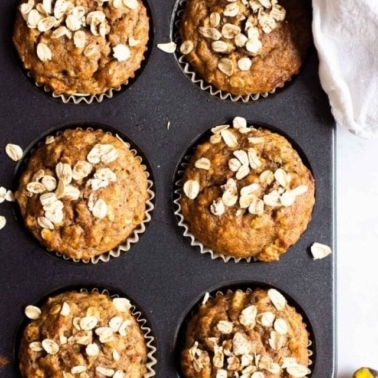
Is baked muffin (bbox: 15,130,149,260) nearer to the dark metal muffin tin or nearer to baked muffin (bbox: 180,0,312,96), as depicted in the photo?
the dark metal muffin tin

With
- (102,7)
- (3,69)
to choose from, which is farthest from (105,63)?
(3,69)

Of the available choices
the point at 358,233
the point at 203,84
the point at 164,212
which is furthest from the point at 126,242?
the point at 358,233

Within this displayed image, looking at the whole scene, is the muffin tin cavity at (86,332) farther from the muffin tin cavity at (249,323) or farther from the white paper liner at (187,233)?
the white paper liner at (187,233)

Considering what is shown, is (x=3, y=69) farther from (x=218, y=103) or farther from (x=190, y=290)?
(x=190, y=290)

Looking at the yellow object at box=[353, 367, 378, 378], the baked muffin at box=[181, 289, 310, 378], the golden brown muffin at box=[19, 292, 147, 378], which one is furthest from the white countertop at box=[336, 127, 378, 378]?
the golden brown muffin at box=[19, 292, 147, 378]

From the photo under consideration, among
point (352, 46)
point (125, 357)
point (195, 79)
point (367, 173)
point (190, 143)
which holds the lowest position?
point (125, 357)

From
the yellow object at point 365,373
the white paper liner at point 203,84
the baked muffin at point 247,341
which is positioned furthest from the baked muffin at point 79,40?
the yellow object at point 365,373
